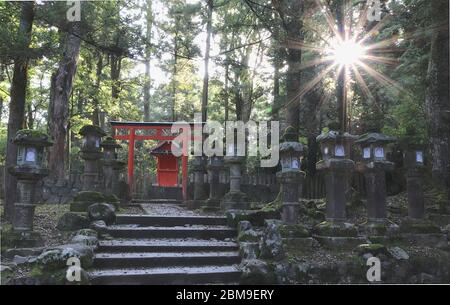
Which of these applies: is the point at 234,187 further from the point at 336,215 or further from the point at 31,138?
the point at 31,138

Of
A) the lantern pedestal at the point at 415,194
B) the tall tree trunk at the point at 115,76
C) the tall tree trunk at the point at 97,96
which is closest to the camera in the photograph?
the lantern pedestal at the point at 415,194

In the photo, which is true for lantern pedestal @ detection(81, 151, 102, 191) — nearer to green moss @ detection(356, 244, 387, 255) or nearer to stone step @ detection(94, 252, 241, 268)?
stone step @ detection(94, 252, 241, 268)

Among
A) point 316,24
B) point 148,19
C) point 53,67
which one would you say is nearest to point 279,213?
point 316,24

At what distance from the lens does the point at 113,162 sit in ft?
38.3

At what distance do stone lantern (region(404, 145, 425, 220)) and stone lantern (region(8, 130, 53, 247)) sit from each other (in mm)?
7743

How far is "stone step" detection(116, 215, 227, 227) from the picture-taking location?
8.45 m

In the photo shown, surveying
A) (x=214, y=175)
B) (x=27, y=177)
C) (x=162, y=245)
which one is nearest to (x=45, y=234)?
(x=27, y=177)

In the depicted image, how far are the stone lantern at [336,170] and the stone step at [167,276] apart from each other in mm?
2634

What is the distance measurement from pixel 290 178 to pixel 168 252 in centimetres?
287

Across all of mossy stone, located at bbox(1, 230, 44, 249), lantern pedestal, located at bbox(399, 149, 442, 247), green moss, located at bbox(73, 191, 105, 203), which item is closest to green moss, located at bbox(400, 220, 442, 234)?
lantern pedestal, located at bbox(399, 149, 442, 247)

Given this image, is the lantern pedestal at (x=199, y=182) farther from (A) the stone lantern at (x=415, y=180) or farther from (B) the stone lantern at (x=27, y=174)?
(A) the stone lantern at (x=415, y=180)

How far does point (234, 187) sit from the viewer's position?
1041 cm

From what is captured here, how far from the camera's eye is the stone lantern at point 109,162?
11.4 m

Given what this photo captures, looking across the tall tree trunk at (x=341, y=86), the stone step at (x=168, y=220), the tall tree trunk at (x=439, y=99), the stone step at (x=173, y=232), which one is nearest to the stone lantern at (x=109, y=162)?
the stone step at (x=168, y=220)
